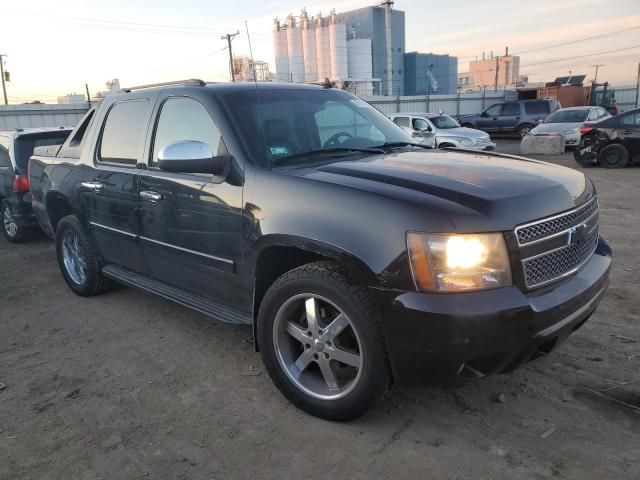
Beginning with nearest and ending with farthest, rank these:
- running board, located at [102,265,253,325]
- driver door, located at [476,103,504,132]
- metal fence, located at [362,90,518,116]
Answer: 1. running board, located at [102,265,253,325]
2. driver door, located at [476,103,504,132]
3. metal fence, located at [362,90,518,116]

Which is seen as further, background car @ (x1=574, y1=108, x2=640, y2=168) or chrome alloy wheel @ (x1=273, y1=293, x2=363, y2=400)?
background car @ (x1=574, y1=108, x2=640, y2=168)

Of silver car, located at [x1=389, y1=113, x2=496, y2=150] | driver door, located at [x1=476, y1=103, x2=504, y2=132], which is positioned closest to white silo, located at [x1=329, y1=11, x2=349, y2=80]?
driver door, located at [x1=476, y1=103, x2=504, y2=132]

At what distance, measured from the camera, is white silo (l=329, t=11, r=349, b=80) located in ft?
193

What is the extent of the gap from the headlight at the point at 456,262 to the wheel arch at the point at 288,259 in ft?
0.82

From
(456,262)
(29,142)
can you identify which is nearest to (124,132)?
(456,262)

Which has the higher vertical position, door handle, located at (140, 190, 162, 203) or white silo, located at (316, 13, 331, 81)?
white silo, located at (316, 13, 331, 81)

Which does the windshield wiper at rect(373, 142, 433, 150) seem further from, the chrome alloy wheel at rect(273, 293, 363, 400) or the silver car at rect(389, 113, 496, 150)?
the silver car at rect(389, 113, 496, 150)

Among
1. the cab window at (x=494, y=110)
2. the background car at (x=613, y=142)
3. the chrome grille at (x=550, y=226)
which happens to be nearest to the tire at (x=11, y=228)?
the chrome grille at (x=550, y=226)

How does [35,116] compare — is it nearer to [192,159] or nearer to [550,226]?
[192,159]

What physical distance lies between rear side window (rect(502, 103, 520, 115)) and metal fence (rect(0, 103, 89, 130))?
19009 mm

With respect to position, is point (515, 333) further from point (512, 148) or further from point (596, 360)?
point (512, 148)

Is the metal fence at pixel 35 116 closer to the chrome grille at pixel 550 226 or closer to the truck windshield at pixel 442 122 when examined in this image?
the truck windshield at pixel 442 122

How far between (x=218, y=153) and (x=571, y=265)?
2156 millimetres

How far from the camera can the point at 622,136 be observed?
13758mm
